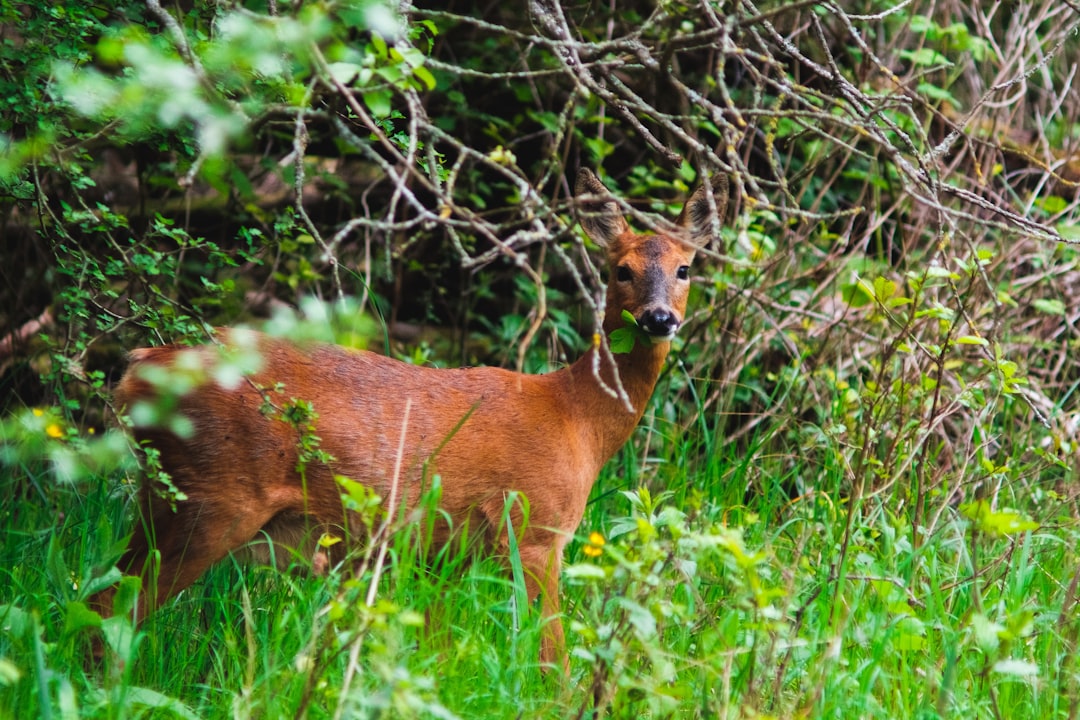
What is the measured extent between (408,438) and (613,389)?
80 cm

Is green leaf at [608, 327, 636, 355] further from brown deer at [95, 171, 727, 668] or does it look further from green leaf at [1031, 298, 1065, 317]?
green leaf at [1031, 298, 1065, 317]

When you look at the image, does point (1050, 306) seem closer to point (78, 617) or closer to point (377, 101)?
point (377, 101)

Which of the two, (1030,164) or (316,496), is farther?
(1030,164)

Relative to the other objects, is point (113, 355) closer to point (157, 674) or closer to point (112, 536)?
point (112, 536)

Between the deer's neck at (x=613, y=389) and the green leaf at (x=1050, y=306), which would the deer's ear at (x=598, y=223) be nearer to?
the deer's neck at (x=613, y=389)

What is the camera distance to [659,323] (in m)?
4.18

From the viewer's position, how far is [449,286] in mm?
7004

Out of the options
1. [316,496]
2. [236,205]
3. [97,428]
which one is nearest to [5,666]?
[316,496]

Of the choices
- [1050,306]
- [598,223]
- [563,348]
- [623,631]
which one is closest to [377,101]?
[623,631]

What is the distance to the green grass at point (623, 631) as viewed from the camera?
104 inches

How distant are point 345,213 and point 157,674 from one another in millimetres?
3752

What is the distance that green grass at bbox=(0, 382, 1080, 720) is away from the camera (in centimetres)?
265

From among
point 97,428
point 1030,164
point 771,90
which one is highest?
point 771,90

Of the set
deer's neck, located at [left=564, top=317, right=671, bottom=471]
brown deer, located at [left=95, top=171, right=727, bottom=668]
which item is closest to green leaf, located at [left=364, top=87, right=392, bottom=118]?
brown deer, located at [left=95, top=171, right=727, bottom=668]
